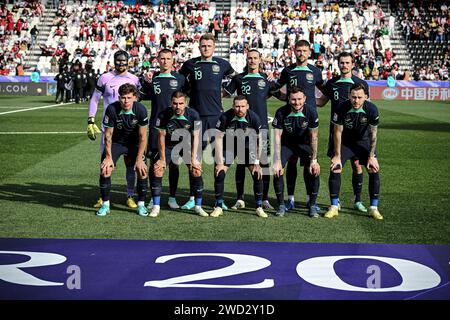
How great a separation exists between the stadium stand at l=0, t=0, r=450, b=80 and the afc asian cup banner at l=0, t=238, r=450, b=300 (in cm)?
3538

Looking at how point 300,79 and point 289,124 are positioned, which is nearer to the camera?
point 289,124

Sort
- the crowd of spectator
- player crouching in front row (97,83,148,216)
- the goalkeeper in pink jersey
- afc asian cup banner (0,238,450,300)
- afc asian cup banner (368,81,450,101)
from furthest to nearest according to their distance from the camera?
the crowd of spectator, afc asian cup banner (368,81,450,101), the goalkeeper in pink jersey, player crouching in front row (97,83,148,216), afc asian cup banner (0,238,450,300)

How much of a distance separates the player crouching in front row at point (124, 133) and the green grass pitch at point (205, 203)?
0.37 meters

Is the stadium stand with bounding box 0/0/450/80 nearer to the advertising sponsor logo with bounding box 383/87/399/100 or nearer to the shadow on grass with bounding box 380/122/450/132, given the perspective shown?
the advertising sponsor logo with bounding box 383/87/399/100

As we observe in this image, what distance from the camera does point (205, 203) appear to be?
989cm

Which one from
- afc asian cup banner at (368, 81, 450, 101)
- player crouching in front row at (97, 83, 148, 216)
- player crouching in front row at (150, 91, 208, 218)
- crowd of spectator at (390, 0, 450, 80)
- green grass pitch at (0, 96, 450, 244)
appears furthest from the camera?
crowd of spectator at (390, 0, 450, 80)

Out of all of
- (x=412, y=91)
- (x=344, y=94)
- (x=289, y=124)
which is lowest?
(x=412, y=91)

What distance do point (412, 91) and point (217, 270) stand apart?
3622 cm

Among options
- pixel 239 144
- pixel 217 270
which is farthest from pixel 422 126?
pixel 217 270

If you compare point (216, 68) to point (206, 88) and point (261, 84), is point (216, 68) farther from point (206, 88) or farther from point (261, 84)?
point (261, 84)

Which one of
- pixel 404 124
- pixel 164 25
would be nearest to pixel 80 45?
pixel 164 25

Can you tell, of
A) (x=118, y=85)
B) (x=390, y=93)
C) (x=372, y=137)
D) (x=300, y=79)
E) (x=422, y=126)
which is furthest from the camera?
(x=390, y=93)

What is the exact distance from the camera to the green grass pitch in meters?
7.87

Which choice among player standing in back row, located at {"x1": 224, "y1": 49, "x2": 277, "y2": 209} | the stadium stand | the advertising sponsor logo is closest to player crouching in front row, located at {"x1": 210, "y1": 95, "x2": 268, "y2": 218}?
player standing in back row, located at {"x1": 224, "y1": 49, "x2": 277, "y2": 209}
